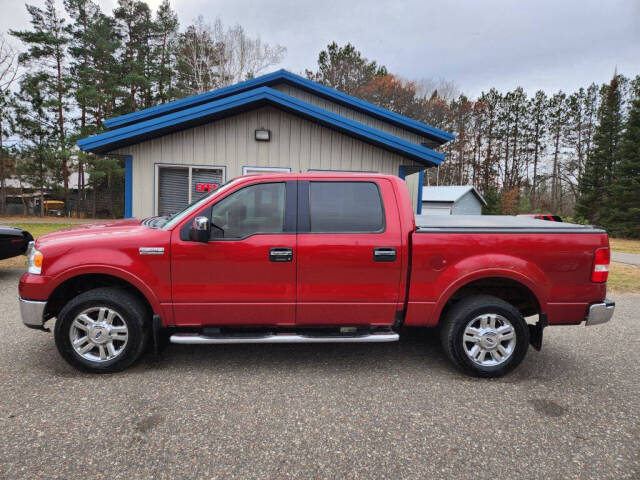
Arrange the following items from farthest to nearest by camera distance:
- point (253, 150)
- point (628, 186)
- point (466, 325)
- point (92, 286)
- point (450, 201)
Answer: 1. point (450, 201)
2. point (628, 186)
3. point (253, 150)
4. point (92, 286)
5. point (466, 325)

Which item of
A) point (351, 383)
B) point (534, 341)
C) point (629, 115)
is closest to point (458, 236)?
point (534, 341)

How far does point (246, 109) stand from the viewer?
8945 mm

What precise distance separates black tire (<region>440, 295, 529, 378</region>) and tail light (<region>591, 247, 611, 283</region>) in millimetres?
796

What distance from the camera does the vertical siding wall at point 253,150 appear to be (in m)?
8.69

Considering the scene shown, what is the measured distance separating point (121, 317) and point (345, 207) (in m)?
2.27

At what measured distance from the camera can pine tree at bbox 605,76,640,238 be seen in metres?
28.5

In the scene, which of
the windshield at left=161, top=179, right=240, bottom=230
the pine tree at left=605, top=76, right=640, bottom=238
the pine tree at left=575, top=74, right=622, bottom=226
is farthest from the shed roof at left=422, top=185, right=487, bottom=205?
the windshield at left=161, top=179, right=240, bottom=230

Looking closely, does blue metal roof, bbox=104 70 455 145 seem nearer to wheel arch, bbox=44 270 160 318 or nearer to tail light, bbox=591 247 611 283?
tail light, bbox=591 247 611 283

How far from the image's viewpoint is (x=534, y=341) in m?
3.74

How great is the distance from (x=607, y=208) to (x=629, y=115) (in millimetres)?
A: 7235

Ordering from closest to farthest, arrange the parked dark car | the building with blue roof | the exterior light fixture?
the parked dark car < the building with blue roof < the exterior light fixture

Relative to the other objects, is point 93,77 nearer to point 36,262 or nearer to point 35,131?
point 35,131

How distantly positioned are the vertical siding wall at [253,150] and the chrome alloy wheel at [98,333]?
5599mm

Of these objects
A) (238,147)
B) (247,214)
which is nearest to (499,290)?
(247,214)
